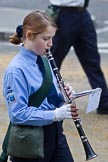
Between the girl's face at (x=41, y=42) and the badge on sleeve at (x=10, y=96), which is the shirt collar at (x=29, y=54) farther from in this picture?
the badge on sleeve at (x=10, y=96)

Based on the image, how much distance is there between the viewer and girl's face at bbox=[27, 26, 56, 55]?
377cm

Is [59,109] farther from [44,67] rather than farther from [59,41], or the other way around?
[59,41]

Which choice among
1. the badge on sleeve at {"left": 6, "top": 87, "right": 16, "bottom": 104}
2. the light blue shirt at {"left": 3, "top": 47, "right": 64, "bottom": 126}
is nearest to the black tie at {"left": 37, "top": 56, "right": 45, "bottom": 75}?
the light blue shirt at {"left": 3, "top": 47, "right": 64, "bottom": 126}

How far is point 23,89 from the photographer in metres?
3.75

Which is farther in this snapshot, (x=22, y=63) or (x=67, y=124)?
(x=67, y=124)

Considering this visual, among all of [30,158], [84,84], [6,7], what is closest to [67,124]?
[84,84]

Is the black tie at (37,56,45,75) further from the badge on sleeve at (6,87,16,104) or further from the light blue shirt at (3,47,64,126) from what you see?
the badge on sleeve at (6,87,16,104)

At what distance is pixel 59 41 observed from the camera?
6.80 meters

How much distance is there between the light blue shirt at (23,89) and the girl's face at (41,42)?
0.14 feet

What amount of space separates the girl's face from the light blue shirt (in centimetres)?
4

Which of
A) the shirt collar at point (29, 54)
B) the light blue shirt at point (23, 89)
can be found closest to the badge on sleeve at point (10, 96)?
the light blue shirt at point (23, 89)

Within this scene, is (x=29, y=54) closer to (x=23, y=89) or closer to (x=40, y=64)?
(x=40, y=64)

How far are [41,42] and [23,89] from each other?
0.97 ft

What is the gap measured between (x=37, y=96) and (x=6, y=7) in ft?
37.6
